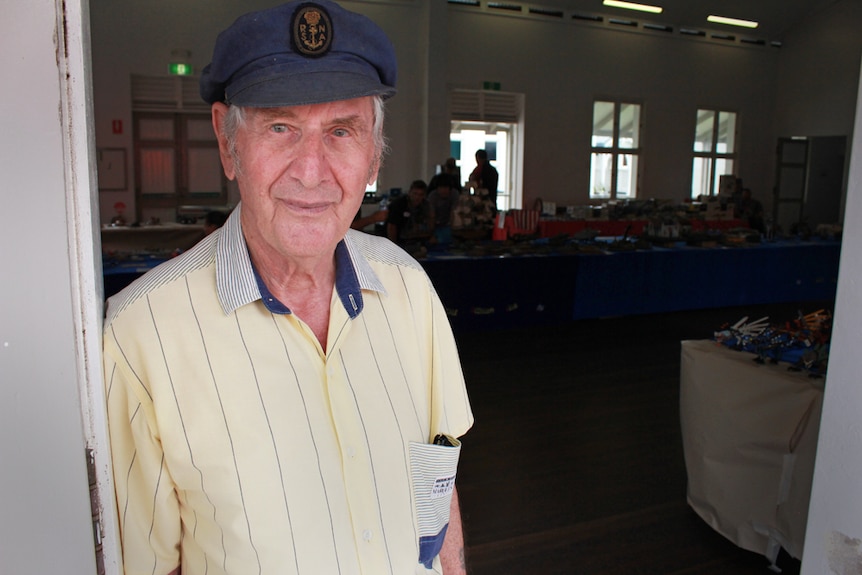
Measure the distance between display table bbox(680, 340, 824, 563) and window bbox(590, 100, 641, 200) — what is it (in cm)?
985

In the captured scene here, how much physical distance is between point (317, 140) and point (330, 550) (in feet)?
1.99

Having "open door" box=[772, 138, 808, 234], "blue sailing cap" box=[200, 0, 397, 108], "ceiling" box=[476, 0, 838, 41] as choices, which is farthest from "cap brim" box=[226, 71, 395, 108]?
"open door" box=[772, 138, 808, 234]

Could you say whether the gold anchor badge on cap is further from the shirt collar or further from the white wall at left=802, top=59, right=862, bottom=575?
the white wall at left=802, top=59, right=862, bottom=575

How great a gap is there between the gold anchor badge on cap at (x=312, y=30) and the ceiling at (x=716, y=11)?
10.9 m

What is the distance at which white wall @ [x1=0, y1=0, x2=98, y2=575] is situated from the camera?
689 millimetres

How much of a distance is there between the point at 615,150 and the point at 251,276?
1228cm

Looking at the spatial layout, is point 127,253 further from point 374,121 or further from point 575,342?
point 374,121

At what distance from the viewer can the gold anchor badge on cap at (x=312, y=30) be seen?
0.97 meters

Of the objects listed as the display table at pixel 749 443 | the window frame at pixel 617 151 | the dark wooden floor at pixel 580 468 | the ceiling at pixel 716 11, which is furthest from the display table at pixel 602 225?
the display table at pixel 749 443

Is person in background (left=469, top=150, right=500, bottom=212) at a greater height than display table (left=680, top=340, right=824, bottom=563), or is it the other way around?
person in background (left=469, top=150, right=500, bottom=212)

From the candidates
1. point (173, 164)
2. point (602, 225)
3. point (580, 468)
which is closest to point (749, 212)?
point (602, 225)

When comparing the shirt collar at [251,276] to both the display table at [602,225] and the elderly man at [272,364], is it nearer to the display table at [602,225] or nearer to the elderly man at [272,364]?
the elderly man at [272,364]

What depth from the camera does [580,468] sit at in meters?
3.46

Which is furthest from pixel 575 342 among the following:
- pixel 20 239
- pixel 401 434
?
pixel 20 239
